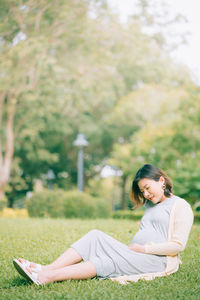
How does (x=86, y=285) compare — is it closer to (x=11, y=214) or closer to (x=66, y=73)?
(x=11, y=214)

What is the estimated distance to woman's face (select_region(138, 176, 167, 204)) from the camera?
14.1 ft

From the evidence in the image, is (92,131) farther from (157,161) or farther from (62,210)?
(62,210)

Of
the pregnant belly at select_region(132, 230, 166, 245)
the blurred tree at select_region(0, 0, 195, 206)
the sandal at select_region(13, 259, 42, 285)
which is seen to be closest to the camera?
the sandal at select_region(13, 259, 42, 285)

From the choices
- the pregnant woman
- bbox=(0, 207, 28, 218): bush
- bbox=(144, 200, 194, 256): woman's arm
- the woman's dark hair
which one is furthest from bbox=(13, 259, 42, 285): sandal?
bbox=(0, 207, 28, 218): bush

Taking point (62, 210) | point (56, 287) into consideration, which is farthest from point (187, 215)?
point (62, 210)

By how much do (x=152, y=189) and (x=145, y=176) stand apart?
0.17 m

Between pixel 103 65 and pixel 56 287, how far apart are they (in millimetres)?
17558

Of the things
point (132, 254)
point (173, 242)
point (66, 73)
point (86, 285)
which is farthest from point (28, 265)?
point (66, 73)

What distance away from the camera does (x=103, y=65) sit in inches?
800

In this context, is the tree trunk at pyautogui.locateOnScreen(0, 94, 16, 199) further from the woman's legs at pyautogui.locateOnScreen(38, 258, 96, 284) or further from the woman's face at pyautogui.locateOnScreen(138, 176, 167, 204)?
the woman's legs at pyautogui.locateOnScreen(38, 258, 96, 284)

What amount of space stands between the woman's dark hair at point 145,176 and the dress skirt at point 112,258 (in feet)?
2.21

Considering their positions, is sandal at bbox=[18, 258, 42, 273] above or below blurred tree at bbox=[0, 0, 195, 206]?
above

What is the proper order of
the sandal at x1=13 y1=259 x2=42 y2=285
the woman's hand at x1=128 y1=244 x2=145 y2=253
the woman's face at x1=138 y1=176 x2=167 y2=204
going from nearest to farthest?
the sandal at x1=13 y1=259 x2=42 y2=285, the woman's hand at x1=128 y1=244 x2=145 y2=253, the woman's face at x1=138 y1=176 x2=167 y2=204

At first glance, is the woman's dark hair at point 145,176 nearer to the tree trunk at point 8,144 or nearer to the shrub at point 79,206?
the shrub at point 79,206
